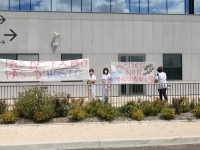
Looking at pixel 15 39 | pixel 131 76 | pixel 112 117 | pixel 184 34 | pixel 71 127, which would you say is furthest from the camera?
pixel 184 34

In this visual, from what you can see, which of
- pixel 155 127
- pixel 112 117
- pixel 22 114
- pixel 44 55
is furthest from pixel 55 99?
pixel 44 55

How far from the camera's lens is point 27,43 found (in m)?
16.9

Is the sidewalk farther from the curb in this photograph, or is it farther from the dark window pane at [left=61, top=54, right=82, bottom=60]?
the dark window pane at [left=61, top=54, right=82, bottom=60]

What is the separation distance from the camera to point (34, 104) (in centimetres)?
966

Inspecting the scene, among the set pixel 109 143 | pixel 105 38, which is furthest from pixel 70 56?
pixel 109 143

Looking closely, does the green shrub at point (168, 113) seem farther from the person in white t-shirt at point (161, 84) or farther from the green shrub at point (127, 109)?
the person in white t-shirt at point (161, 84)

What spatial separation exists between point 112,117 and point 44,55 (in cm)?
857

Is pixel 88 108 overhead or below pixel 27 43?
below

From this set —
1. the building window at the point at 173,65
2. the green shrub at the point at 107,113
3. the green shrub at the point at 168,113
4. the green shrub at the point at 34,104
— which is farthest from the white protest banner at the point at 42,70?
the building window at the point at 173,65

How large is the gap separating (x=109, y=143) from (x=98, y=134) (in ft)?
3.03

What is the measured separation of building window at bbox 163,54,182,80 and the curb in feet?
34.7

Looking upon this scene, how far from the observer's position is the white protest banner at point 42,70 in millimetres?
13539

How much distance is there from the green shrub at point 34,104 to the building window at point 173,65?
1030 cm

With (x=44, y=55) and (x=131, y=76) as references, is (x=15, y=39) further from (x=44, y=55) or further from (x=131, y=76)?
(x=131, y=76)
